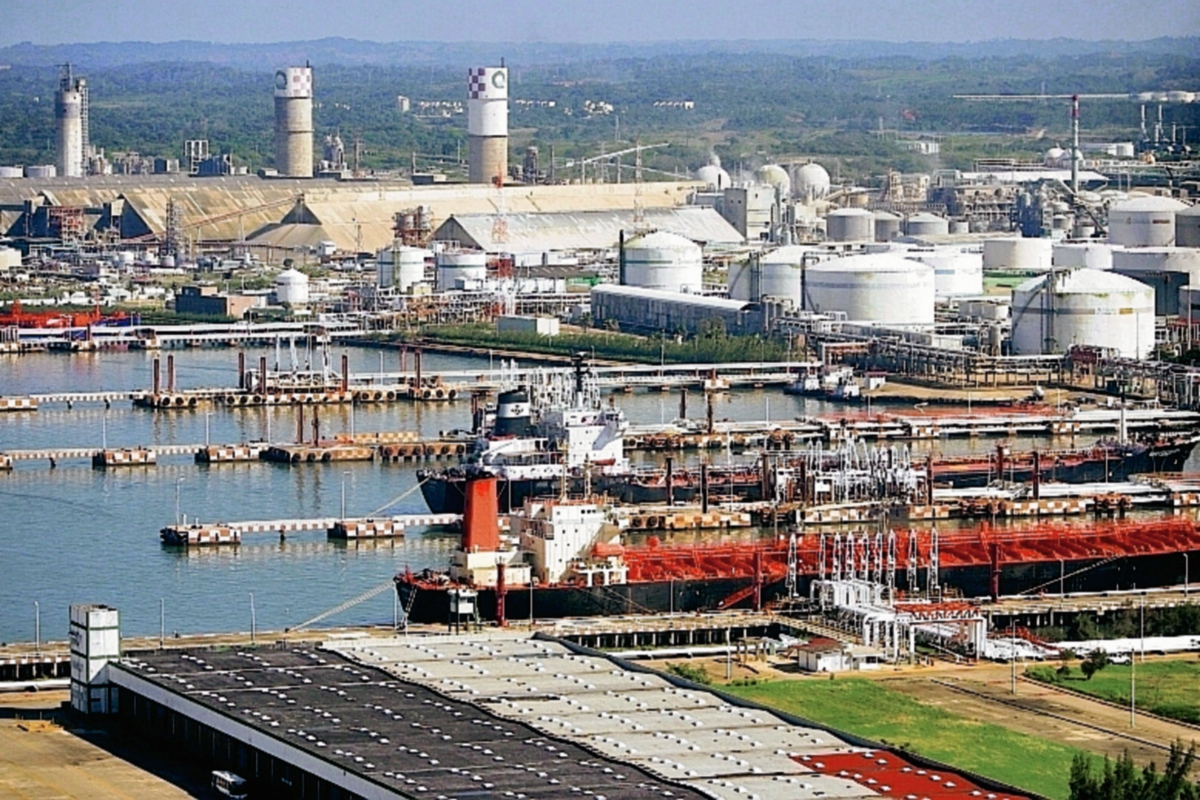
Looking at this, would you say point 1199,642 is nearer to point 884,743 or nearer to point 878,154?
point 884,743

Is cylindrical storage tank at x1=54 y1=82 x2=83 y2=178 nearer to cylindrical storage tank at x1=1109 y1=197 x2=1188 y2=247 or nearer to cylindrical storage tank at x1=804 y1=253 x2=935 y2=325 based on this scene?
cylindrical storage tank at x1=1109 y1=197 x2=1188 y2=247

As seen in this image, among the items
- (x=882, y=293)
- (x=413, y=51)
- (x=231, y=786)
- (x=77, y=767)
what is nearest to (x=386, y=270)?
(x=882, y=293)

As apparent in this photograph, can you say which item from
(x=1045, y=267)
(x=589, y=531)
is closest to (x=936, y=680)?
(x=589, y=531)

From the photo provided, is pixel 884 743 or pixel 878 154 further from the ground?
pixel 878 154

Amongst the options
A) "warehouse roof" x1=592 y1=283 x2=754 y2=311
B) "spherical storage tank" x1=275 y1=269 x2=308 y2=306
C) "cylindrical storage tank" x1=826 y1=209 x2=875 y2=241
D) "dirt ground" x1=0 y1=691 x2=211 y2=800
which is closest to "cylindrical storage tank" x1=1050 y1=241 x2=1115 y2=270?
"warehouse roof" x1=592 y1=283 x2=754 y2=311

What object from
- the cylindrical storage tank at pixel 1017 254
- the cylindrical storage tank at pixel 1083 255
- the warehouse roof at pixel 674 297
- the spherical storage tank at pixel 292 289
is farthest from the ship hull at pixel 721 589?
the cylindrical storage tank at pixel 1017 254

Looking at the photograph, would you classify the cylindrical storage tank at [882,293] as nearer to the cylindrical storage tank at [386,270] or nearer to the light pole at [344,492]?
the cylindrical storage tank at [386,270]

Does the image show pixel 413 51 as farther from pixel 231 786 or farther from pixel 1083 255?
pixel 231 786
